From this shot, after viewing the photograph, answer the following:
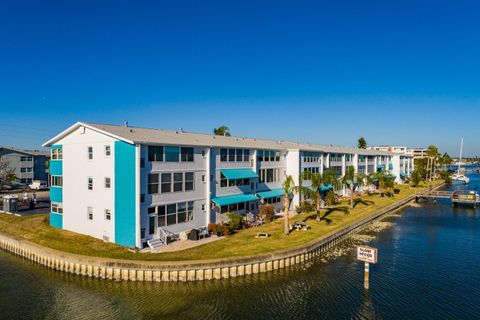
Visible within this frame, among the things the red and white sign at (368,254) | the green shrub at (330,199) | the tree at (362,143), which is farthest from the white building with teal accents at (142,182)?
the tree at (362,143)

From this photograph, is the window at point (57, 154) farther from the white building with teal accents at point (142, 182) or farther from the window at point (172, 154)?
the window at point (172, 154)

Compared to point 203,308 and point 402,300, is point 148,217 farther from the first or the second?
point 402,300

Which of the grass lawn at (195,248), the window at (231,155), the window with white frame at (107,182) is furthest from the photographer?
the window at (231,155)

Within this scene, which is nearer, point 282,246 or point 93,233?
point 282,246

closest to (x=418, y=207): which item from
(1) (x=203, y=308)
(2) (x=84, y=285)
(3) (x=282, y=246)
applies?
(3) (x=282, y=246)

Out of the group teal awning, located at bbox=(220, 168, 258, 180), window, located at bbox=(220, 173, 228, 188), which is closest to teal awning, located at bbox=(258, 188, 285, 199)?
teal awning, located at bbox=(220, 168, 258, 180)

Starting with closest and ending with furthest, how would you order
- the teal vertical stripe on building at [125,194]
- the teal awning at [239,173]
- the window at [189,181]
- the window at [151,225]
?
the teal vertical stripe on building at [125,194] < the window at [151,225] < the window at [189,181] < the teal awning at [239,173]

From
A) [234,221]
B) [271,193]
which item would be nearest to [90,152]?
[234,221]
